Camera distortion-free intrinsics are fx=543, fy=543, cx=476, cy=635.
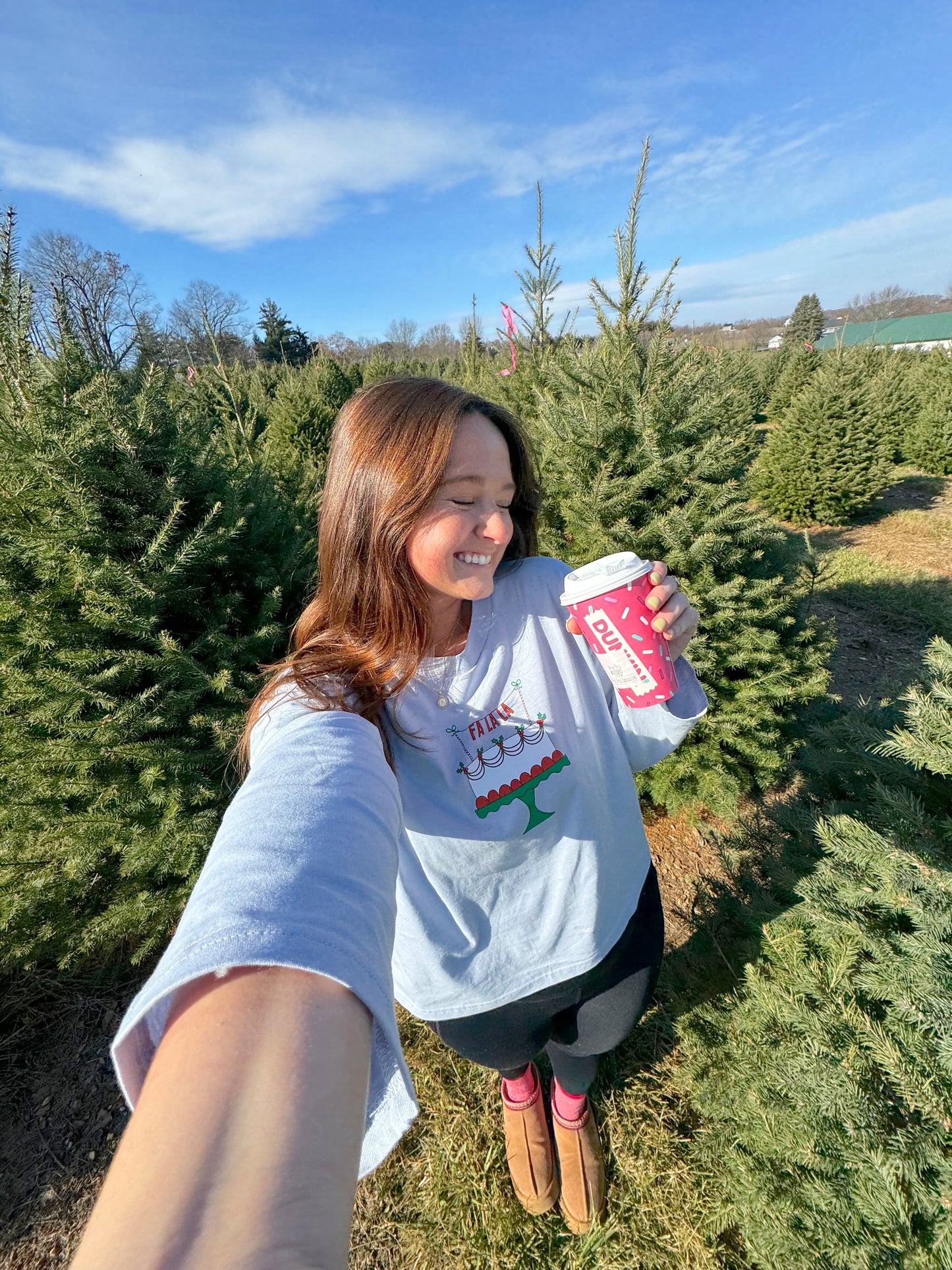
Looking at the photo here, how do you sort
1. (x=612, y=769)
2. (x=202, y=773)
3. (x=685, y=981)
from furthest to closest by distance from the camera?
1. (x=202, y=773)
2. (x=685, y=981)
3. (x=612, y=769)

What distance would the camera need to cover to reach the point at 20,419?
2.10 metres

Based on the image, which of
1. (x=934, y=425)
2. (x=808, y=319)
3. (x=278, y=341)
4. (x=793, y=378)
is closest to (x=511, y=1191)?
(x=934, y=425)

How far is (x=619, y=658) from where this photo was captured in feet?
4.09

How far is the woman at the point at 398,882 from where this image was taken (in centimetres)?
51

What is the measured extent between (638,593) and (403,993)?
1223mm

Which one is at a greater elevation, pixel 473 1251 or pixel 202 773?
pixel 202 773

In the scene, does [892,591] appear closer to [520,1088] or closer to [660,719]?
[660,719]

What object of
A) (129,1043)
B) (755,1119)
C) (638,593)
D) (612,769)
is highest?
(638,593)

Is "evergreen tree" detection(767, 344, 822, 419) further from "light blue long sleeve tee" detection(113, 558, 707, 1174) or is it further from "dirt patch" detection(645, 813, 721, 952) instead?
"light blue long sleeve tee" detection(113, 558, 707, 1174)

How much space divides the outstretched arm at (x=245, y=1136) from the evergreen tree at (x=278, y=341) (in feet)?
77.6

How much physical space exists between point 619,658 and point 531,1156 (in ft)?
5.96

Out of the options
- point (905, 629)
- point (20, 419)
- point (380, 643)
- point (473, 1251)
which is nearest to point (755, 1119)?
point (473, 1251)

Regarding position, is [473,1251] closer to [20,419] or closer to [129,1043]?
[129,1043]

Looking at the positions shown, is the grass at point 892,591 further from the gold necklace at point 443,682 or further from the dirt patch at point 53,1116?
the dirt patch at point 53,1116
